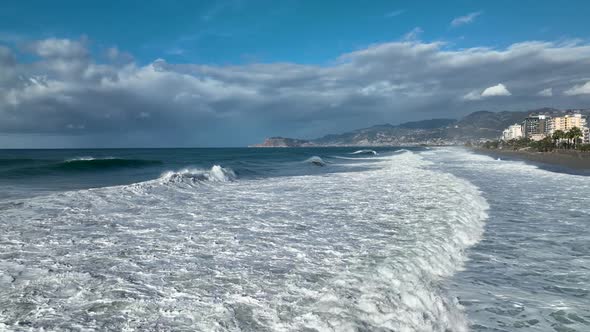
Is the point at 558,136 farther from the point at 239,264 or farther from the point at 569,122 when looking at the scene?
the point at 239,264

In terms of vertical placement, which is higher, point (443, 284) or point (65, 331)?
point (65, 331)

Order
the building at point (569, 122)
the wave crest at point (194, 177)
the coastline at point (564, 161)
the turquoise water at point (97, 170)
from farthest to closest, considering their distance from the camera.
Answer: the building at point (569, 122)
the coastline at point (564, 161)
the turquoise water at point (97, 170)
the wave crest at point (194, 177)

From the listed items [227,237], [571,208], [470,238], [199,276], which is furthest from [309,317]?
[571,208]

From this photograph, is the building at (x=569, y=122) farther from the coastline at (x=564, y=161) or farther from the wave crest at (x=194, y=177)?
the wave crest at (x=194, y=177)

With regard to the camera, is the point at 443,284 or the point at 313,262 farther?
the point at 313,262

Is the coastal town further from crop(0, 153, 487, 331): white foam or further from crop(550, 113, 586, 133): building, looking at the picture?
crop(0, 153, 487, 331): white foam

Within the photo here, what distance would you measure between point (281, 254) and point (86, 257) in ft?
10.5

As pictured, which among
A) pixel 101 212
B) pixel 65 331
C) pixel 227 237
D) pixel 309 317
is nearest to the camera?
pixel 65 331

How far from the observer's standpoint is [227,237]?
25.0ft

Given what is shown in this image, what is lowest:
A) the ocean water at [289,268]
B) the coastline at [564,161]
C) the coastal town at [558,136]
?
the coastline at [564,161]

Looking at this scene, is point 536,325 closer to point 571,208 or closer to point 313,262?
point 313,262

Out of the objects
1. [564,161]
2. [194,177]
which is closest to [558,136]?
[564,161]

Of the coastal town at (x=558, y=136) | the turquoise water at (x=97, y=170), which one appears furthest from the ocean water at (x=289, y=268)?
the coastal town at (x=558, y=136)

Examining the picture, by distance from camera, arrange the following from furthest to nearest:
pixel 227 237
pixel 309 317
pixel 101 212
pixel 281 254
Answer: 1. pixel 101 212
2. pixel 227 237
3. pixel 281 254
4. pixel 309 317
